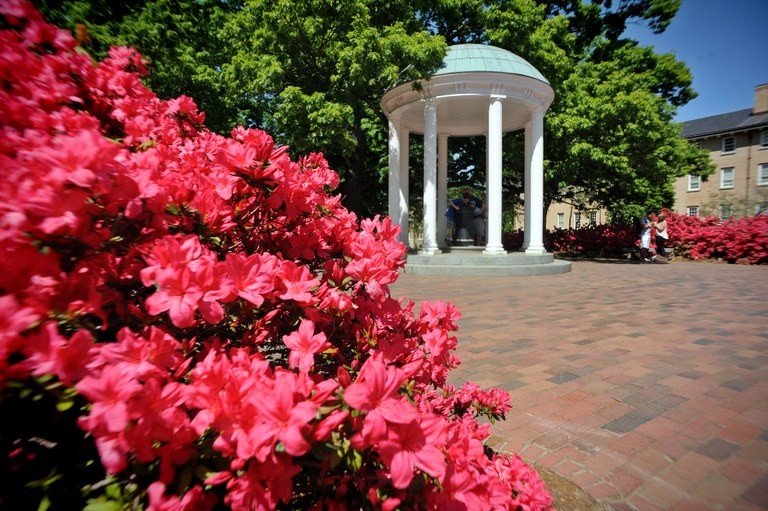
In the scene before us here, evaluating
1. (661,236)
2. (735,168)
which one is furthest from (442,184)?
(735,168)

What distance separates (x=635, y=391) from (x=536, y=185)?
402 inches

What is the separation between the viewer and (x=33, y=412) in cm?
87

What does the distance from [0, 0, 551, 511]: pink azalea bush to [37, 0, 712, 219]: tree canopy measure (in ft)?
15.9

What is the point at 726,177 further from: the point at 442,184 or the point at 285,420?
the point at 285,420

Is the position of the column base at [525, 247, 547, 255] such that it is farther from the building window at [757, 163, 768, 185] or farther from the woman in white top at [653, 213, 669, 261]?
the building window at [757, 163, 768, 185]

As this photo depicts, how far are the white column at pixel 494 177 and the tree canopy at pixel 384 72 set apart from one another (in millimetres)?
2217

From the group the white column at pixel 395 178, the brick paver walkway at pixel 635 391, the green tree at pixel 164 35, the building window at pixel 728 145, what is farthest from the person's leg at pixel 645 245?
the building window at pixel 728 145

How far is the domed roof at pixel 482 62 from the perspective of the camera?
10.7 m

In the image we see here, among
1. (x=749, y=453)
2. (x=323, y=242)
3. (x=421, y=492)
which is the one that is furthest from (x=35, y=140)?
(x=749, y=453)

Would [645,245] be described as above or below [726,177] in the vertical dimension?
below

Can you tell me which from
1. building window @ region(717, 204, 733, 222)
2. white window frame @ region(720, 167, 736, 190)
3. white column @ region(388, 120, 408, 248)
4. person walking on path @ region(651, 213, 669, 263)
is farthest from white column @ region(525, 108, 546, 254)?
white window frame @ region(720, 167, 736, 190)

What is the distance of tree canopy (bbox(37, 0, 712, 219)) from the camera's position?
984 centimetres

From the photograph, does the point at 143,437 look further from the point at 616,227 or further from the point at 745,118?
the point at 745,118

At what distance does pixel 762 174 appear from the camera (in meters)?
31.0
